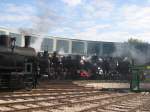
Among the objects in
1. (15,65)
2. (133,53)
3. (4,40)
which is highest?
(133,53)

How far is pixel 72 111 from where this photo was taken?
11.7m

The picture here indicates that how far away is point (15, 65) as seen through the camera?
20344 millimetres

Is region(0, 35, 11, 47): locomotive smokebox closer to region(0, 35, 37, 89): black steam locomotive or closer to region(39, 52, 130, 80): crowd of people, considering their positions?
region(0, 35, 37, 89): black steam locomotive

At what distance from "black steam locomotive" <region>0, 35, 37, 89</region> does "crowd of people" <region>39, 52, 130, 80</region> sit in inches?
446

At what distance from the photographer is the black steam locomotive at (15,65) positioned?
19016 millimetres

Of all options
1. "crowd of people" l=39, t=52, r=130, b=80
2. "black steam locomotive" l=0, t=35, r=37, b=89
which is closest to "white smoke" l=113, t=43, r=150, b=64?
"crowd of people" l=39, t=52, r=130, b=80

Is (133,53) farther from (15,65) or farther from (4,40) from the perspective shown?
(4,40)

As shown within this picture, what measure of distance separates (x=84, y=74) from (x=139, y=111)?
28.2 m

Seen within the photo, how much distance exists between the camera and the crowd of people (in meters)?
37.9

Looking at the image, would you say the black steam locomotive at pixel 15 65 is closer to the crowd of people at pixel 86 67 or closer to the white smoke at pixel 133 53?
the crowd of people at pixel 86 67

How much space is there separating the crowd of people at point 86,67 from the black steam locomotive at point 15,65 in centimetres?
1134

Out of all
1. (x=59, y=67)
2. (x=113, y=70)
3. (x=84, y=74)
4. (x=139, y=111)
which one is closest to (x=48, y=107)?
(x=139, y=111)

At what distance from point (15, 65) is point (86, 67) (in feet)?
79.8

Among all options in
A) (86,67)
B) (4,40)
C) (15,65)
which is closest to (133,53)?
(86,67)
